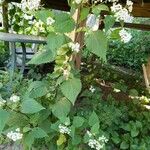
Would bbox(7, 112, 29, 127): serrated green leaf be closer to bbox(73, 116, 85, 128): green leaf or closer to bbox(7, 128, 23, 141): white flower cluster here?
bbox(7, 128, 23, 141): white flower cluster

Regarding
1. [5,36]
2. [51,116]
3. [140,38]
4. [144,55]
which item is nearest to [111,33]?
[51,116]

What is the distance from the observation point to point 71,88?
2.14 m

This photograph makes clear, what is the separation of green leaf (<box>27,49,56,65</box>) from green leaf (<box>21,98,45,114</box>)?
230mm

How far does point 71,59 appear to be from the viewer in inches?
89.7

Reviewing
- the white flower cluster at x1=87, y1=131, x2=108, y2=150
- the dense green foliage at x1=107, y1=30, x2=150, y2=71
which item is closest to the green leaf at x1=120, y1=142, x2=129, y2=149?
the white flower cluster at x1=87, y1=131, x2=108, y2=150

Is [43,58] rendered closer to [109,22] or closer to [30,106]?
[30,106]

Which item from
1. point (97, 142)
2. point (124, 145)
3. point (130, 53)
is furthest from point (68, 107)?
point (130, 53)

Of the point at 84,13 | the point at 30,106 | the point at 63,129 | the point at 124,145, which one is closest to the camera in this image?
the point at 84,13

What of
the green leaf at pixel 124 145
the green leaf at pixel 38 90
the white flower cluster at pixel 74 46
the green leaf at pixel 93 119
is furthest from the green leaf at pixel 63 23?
the green leaf at pixel 124 145

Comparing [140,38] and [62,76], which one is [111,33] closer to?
[62,76]

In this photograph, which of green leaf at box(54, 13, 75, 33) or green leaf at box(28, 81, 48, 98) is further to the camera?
green leaf at box(28, 81, 48, 98)

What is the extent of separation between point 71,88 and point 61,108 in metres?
0.20

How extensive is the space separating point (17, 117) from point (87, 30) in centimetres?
72

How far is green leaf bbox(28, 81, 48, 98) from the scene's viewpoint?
2338mm
